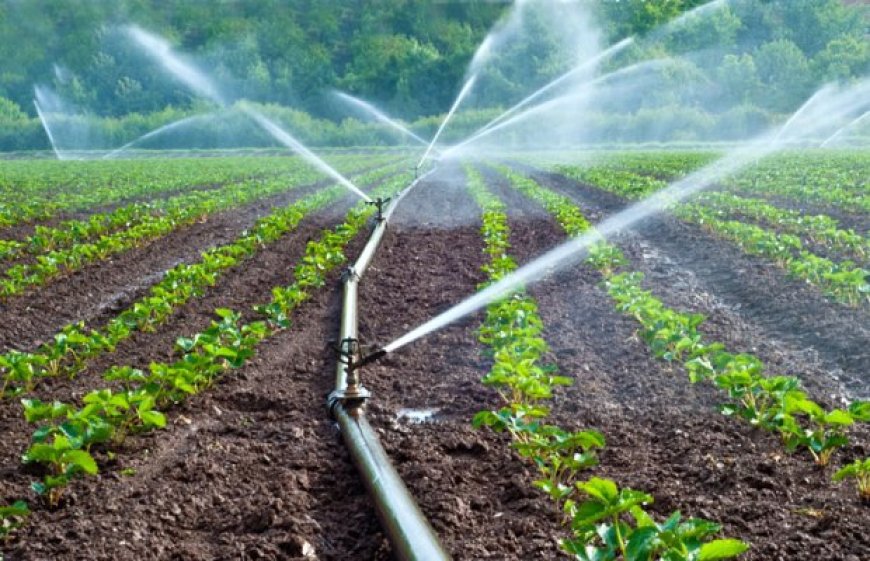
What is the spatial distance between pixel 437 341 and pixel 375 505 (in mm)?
3374

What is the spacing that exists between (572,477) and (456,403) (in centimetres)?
138

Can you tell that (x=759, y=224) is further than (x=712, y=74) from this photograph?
No

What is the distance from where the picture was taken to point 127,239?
12.2m

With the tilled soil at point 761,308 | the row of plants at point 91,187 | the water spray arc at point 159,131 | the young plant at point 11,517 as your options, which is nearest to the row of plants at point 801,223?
the tilled soil at point 761,308

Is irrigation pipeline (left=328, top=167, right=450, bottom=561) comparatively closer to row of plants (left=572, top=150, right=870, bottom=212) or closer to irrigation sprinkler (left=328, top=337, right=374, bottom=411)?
irrigation sprinkler (left=328, top=337, right=374, bottom=411)

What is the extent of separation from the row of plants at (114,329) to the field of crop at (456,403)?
0.03m

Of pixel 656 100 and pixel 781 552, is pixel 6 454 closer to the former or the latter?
pixel 781 552

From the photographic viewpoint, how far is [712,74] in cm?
5653

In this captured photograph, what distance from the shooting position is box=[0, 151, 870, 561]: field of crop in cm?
346

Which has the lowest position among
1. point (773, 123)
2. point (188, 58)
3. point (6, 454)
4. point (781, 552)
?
point (773, 123)

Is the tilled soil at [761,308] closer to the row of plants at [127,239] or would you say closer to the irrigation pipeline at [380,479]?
the irrigation pipeline at [380,479]

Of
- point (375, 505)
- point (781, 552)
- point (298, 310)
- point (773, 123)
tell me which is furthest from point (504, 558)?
point (773, 123)

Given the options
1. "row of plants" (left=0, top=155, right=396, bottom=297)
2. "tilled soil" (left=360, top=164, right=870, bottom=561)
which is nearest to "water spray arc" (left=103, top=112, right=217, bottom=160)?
"row of plants" (left=0, top=155, right=396, bottom=297)

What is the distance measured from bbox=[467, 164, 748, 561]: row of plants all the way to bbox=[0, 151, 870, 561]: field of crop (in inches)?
0.6
